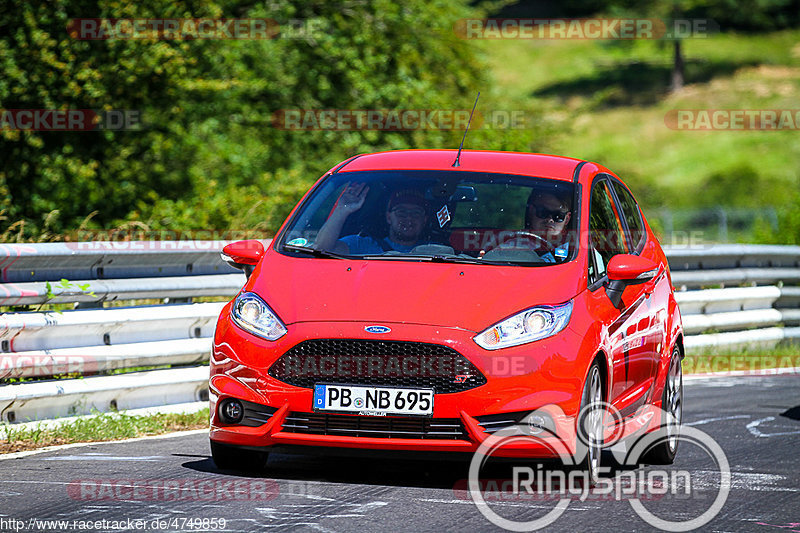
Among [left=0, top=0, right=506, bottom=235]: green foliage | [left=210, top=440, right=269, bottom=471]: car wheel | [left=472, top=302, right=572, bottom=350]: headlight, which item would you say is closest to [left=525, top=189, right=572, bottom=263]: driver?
[left=472, top=302, right=572, bottom=350]: headlight

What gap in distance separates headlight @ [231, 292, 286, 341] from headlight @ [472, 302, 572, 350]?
98 centimetres

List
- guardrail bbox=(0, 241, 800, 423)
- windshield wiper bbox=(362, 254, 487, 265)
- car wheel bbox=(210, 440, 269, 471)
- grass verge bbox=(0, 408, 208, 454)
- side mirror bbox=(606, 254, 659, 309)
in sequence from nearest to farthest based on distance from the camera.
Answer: car wheel bbox=(210, 440, 269, 471), windshield wiper bbox=(362, 254, 487, 265), side mirror bbox=(606, 254, 659, 309), grass verge bbox=(0, 408, 208, 454), guardrail bbox=(0, 241, 800, 423)

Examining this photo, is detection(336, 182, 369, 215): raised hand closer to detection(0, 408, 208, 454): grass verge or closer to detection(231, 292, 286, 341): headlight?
detection(231, 292, 286, 341): headlight

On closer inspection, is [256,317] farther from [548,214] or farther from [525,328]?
[548,214]

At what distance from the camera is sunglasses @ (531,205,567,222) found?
713 centimetres

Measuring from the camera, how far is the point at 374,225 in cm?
716

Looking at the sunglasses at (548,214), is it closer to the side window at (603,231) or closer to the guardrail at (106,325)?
the side window at (603,231)

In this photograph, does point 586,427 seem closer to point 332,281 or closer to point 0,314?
point 332,281

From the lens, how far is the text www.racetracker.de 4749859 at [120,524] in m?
5.01

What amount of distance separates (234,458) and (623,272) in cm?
227

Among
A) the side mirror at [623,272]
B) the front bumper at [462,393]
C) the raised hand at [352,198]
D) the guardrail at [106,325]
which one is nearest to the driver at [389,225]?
the raised hand at [352,198]

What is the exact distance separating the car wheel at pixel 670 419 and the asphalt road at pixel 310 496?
5.2 inches

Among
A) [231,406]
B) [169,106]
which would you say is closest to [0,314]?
[231,406]

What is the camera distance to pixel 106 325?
805 cm
